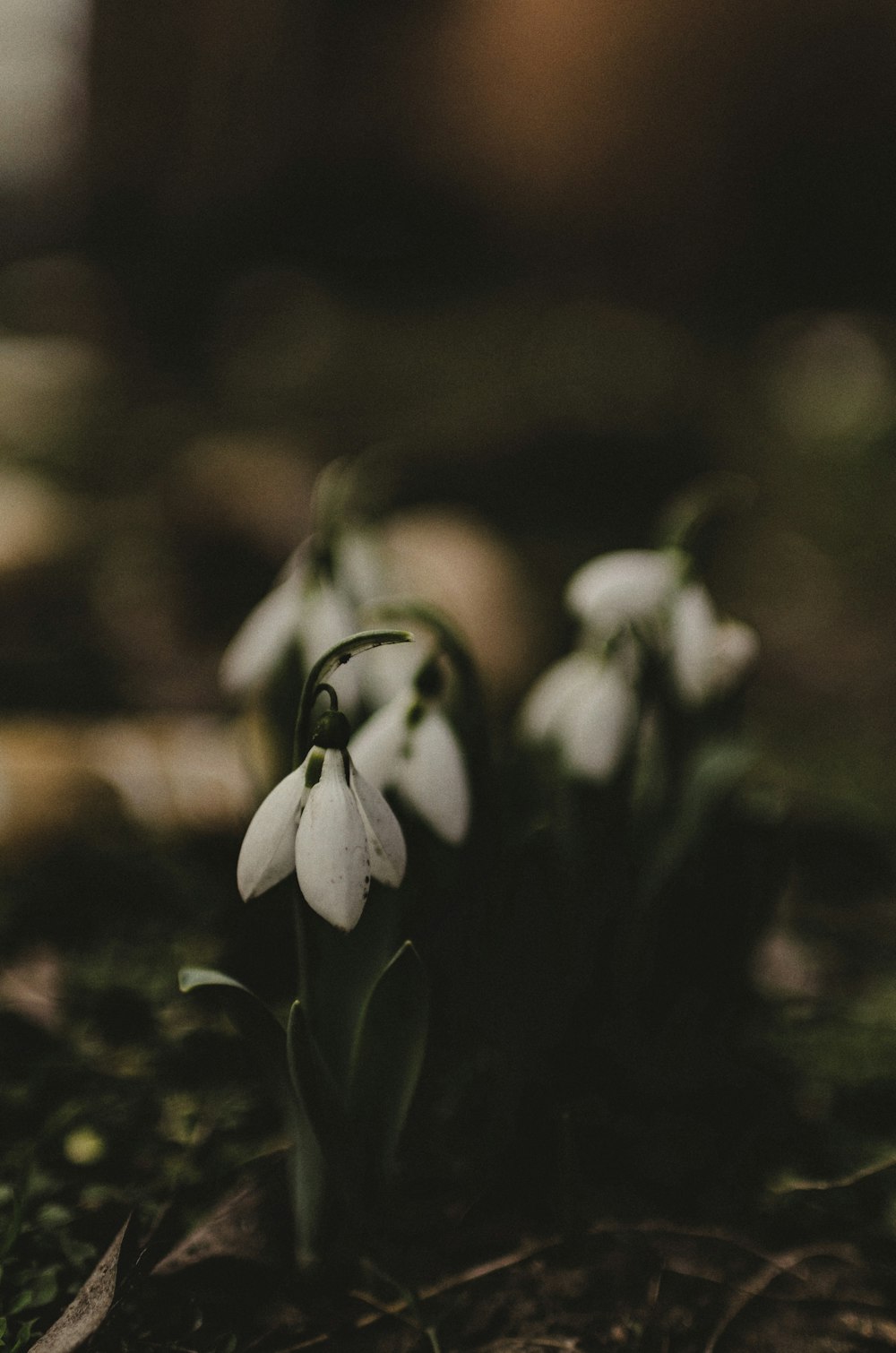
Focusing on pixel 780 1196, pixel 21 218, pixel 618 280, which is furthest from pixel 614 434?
pixel 21 218

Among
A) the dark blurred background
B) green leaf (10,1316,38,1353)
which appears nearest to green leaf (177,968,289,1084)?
green leaf (10,1316,38,1353)

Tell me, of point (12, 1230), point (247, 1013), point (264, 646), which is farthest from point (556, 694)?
point (12, 1230)

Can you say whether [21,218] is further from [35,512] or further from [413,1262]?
[413,1262]

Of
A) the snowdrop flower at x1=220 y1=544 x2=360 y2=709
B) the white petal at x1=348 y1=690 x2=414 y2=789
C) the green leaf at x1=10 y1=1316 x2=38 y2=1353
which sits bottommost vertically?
the green leaf at x1=10 y1=1316 x2=38 y2=1353

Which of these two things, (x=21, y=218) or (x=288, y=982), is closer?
(x=288, y=982)

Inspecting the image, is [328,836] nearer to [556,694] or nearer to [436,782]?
[436,782]

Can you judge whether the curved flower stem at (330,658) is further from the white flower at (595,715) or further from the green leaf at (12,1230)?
the green leaf at (12,1230)

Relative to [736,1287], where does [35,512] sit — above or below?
above

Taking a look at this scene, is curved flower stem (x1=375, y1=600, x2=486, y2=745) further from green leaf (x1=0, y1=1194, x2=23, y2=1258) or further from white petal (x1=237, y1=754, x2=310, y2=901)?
green leaf (x1=0, y1=1194, x2=23, y2=1258)
